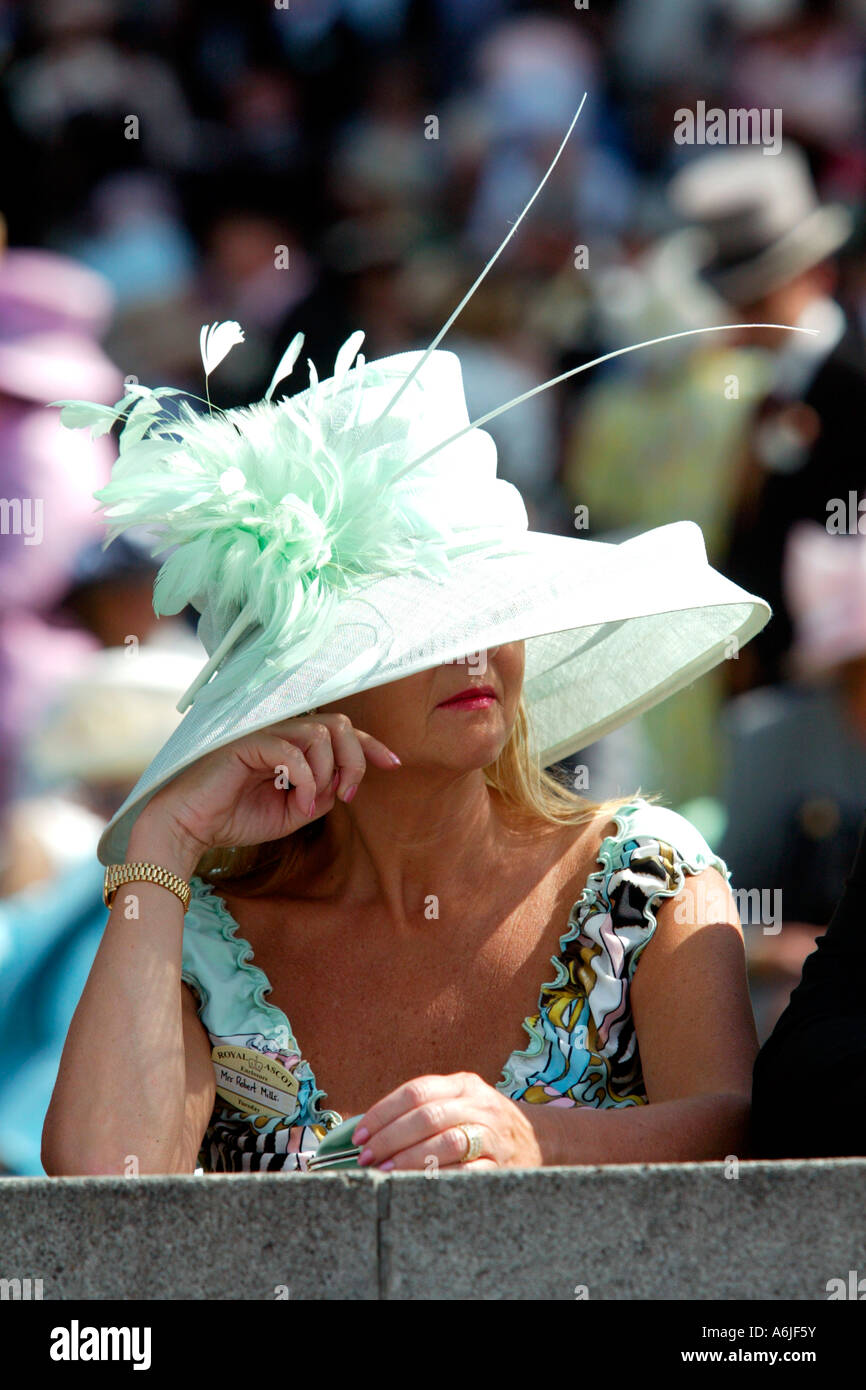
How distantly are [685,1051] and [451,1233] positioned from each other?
0.68 meters

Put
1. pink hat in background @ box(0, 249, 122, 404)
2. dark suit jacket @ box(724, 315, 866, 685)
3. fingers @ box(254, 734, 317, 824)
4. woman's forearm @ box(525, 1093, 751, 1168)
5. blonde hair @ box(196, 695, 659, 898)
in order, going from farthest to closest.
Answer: pink hat in background @ box(0, 249, 122, 404), dark suit jacket @ box(724, 315, 866, 685), blonde hair @ box(196, 695, 659, 898), fingers @ box(254, 734, 317, 824), woman's forearm @ box(525, 1093, 751, 1168)

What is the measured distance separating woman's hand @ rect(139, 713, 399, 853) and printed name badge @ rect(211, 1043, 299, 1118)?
27 cm

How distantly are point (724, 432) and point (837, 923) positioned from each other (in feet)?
7.42

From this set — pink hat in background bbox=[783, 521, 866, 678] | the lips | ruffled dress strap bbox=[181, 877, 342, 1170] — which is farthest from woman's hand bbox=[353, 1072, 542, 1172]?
pink hat in background bbox=[783, 521, 866, 678]

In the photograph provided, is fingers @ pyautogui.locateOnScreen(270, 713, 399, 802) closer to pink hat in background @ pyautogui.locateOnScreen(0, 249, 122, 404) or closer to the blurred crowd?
the blurred crowd

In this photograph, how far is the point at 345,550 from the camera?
7.19 ft

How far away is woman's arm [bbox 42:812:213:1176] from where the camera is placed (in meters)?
1.97

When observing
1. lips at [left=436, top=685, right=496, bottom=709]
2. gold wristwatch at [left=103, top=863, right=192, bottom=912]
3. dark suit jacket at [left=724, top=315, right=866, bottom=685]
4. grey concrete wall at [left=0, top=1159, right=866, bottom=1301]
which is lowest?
grey concrete wall at [left=0, top=1159, right=866, bottom=1301]

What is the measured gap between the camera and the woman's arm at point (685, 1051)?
187 cm

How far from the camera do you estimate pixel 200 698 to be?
86.4 inches

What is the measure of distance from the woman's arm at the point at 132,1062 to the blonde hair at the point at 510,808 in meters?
0.31

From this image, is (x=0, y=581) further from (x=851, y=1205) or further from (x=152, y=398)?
(x=851, y=1205)

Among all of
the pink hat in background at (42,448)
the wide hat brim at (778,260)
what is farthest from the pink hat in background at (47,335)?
the wide hat brim at (778,260)

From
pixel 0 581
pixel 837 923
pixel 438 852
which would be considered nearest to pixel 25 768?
pixel 0 581
